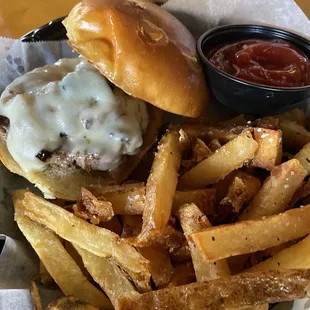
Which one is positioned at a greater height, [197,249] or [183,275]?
[197,249]

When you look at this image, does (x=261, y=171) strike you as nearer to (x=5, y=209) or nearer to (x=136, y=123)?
(x=136, y=123)

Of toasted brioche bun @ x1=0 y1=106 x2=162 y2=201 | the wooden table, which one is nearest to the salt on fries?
toasted brioche bun @ x1=0 y1=106 x2=162 y2=201

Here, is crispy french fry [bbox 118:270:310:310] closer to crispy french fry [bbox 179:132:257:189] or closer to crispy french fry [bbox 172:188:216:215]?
crispy french fry [bbox 172:188:216:215]

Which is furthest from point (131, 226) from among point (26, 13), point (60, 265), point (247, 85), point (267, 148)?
point (26, 13)

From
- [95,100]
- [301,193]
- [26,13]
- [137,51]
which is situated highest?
[137,51]

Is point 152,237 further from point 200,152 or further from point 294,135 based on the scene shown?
point 294,135
